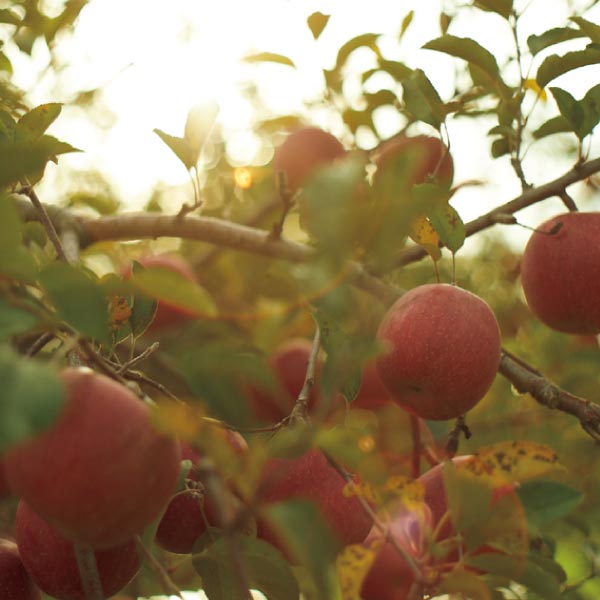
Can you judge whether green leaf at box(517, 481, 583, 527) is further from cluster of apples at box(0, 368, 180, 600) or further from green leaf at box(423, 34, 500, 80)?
green leaf at box(423, 34, 500, 80)

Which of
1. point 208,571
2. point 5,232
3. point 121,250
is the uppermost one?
point 5,232

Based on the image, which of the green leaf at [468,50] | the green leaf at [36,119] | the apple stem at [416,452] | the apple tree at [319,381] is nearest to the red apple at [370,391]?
the apple tree at [319,381]

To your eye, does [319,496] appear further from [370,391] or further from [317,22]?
[317,22]

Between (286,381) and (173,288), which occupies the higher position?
(173,288)

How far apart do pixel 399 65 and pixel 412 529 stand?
91 centimetres

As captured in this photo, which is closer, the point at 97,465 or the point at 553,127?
the point at 97,465

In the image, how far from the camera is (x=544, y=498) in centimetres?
85

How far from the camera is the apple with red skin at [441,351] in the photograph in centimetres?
109

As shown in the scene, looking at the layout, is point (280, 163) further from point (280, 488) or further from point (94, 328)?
point (94, 328)

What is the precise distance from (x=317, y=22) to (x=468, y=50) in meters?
0.75

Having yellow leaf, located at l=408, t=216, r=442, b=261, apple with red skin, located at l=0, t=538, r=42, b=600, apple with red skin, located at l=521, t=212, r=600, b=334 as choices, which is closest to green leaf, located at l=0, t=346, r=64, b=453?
apple with red skin, located at l=0, t=538, r=42, b=600

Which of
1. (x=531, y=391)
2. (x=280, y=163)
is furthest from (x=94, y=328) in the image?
(x=280, y=163)

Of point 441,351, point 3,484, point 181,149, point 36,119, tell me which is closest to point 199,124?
point 181,149

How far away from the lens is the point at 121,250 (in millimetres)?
2461
